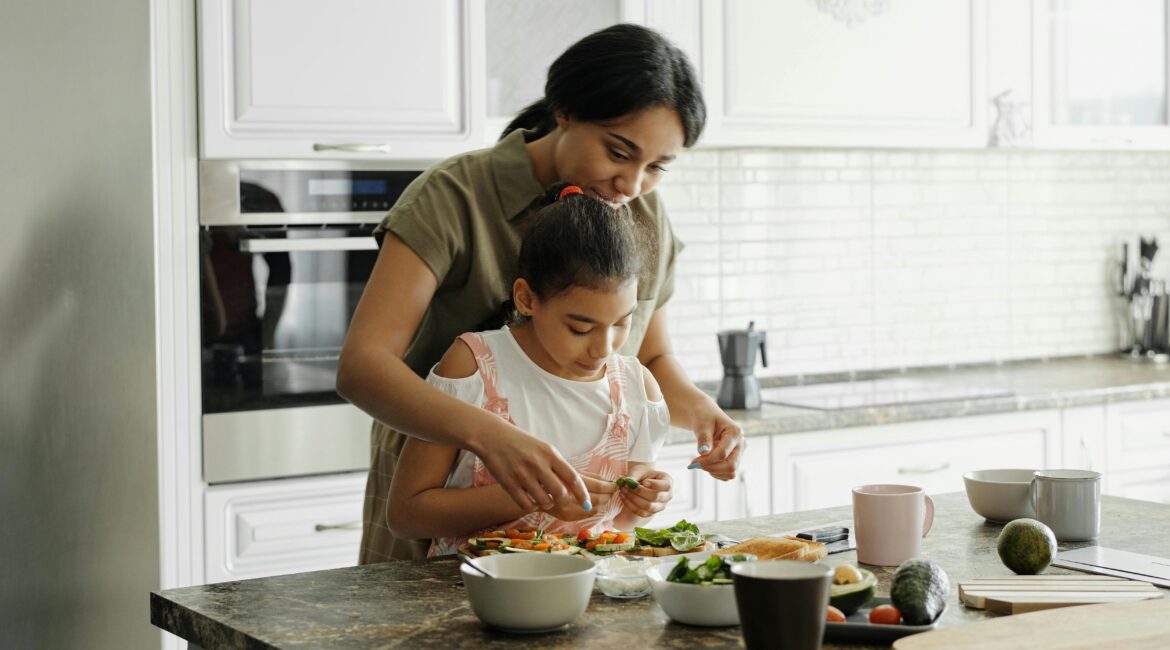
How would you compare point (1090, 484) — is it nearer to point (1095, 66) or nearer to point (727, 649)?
point (727, 649)

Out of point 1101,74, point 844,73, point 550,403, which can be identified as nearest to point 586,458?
point 550,403

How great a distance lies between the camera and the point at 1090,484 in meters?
1.78

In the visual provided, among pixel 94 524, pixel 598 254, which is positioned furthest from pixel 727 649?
pixel 94 524

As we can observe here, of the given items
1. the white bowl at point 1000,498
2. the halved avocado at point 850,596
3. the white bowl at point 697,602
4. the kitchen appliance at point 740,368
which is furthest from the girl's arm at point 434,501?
the kitchen appliance at point 740,368

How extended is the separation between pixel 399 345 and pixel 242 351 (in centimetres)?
128

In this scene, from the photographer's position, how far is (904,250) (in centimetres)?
434

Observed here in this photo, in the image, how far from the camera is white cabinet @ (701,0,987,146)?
139 inches

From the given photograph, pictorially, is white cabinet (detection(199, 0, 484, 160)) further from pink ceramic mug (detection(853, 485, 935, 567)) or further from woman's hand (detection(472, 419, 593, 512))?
pink ceramic mug (detection(853, 485, 935, 567))

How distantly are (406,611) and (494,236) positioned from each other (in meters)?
0.67

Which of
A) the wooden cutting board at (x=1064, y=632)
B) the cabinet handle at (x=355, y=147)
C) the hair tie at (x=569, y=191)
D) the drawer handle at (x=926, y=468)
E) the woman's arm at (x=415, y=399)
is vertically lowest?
the drawer handle at (x=926, y=468)

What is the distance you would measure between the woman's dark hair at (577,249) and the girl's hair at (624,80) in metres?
0.13

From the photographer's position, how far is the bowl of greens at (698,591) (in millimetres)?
1350

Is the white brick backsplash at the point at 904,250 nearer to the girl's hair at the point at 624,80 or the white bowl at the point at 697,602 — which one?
the girl's hair at the point at 624,80

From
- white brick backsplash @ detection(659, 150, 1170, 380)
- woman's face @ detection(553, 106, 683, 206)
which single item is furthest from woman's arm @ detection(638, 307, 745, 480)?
white brick backsplash @ detection(659, 150, 1170, 380)
